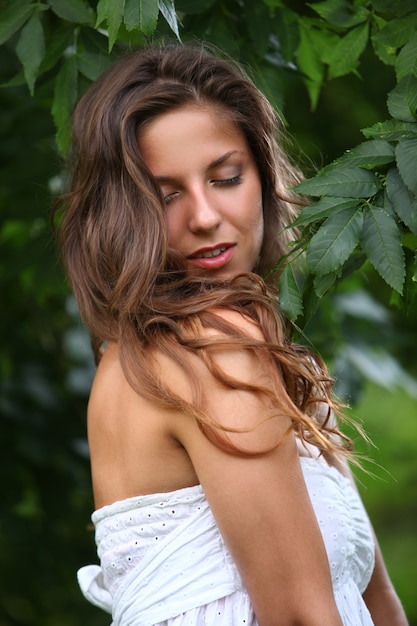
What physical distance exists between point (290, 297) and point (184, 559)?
585 millimetres

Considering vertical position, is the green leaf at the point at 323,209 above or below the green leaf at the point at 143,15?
below

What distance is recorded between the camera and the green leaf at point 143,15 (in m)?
1.95

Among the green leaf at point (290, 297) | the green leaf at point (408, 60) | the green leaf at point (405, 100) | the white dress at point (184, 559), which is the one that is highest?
the green leaf at point (408, 60)

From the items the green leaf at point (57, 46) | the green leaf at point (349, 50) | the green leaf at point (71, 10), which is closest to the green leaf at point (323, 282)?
the green leaf at point (349, 50)

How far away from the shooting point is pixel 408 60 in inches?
77.9

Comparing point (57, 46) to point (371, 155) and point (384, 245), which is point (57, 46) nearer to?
point (371, 155)

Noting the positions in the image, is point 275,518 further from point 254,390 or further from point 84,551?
point 84,551

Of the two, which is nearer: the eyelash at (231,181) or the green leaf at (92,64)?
the eyelash at (231,181)

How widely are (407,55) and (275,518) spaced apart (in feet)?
3.27

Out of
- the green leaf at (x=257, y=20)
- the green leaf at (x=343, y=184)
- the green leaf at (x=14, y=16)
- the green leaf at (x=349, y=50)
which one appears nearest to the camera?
the green leaf at (x=343, y=184)

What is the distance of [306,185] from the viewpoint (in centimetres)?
195

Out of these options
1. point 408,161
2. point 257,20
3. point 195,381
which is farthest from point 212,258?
point 257,20

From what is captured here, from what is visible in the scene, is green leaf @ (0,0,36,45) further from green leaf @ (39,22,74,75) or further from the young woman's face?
the young woman's face

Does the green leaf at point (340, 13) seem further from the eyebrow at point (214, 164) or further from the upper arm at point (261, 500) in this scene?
the upper arm at point (261, 500)
